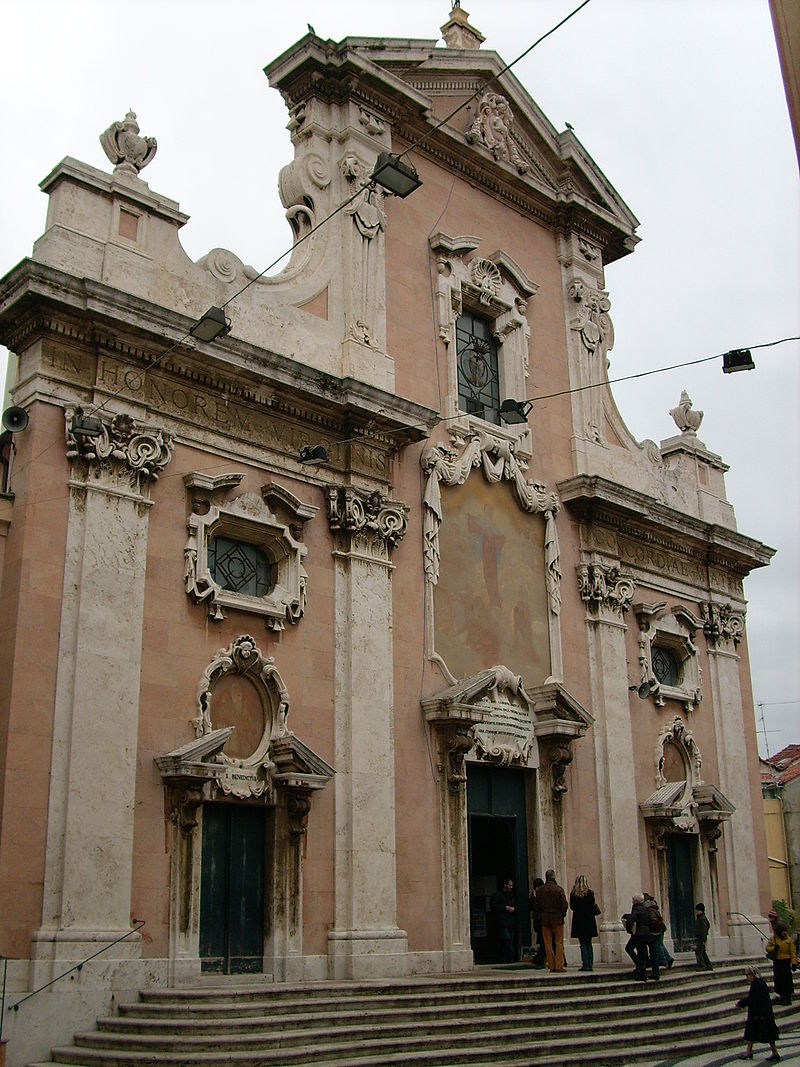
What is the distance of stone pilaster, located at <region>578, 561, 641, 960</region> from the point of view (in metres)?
20.4

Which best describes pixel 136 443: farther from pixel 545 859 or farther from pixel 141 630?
pixel 545 859

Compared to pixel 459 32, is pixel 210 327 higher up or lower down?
lower down

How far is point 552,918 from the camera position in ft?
56.7

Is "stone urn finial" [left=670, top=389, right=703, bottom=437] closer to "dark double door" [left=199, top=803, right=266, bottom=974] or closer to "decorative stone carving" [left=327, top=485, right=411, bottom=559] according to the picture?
"decorative stone carving" [left=327, top=485, right=411, bottom=559]

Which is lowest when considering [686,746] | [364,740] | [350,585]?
[364,740]

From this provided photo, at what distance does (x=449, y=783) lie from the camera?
18.1m

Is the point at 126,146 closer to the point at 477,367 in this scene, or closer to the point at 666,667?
the point at 477,367

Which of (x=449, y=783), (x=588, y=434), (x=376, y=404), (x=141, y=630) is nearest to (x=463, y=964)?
(x=449, y=783)

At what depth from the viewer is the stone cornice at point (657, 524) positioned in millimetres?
21844

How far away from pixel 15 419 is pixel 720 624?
50.6 feet

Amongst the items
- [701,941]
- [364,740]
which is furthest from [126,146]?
[701,941]

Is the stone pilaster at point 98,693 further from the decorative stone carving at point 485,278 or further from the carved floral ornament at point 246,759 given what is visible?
the decorative stone carving at point 485,278

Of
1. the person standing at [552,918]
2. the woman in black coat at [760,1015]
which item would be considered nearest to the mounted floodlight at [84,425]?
the person standing at [552,918]

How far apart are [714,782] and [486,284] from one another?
10.5 m
